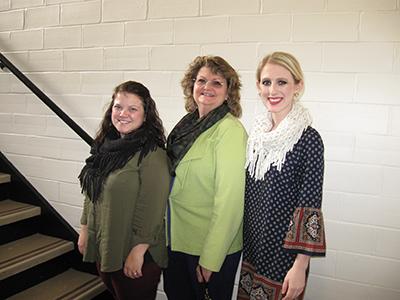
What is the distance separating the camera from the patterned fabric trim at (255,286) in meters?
1.22

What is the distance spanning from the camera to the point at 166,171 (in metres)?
1.40

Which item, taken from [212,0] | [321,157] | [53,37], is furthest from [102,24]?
[321,157]

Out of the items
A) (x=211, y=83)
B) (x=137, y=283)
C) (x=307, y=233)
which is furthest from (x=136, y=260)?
(x=211, y=83)

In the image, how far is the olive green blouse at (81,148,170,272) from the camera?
1.36 meters

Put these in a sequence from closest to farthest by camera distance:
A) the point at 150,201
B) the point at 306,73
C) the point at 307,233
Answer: the point at 307,233 < the point at 150,201 < the point at 306,73

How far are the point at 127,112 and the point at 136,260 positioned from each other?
→ 65 cm

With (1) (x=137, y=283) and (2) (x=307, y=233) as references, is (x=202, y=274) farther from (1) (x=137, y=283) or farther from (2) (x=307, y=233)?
(2) (x=307, y=233)

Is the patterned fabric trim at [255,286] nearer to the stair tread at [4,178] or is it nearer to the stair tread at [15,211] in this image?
the stair tread at [15,211]

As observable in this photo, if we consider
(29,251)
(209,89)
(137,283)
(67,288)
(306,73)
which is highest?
(306,73)

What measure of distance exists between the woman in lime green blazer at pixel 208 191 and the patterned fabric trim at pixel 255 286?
0.18 feet

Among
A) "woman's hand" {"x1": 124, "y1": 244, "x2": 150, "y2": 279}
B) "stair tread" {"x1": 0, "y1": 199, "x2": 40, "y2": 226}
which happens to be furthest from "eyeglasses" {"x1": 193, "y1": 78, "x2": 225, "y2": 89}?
"stair tread" {"x1": 0, "y1": 199, "x2": 40, "y2": 226}

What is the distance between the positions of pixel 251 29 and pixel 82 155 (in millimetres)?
1401

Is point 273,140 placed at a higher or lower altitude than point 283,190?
higher

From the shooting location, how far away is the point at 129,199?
137cm
